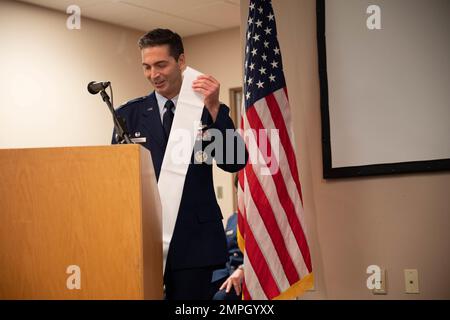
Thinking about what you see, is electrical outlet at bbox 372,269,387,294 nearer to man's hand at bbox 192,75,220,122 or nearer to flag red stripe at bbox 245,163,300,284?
flag red stripe at bbox 245,163,300,284

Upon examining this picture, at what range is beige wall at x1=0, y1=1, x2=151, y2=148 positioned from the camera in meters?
4.20

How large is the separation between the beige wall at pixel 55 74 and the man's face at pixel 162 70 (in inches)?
91.8

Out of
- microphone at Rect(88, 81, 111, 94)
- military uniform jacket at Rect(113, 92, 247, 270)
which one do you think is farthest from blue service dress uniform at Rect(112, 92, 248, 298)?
microphone at Rect(88, 81, 111, 94)

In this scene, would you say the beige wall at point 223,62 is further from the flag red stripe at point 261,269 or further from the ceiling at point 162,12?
the flag red stripe at point 261,269

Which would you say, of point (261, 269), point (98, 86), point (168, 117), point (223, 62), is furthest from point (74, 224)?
point (223, 62)

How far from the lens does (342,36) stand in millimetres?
2828

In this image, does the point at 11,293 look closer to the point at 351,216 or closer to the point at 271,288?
the point at 271,288

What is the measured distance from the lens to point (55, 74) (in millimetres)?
4504

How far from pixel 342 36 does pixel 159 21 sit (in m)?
2.51

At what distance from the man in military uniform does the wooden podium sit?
0.46 metres

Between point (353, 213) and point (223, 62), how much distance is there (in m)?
2.87

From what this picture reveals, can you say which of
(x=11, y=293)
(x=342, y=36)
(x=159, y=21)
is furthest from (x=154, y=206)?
(x=159, y=21)

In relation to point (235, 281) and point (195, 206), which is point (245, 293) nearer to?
point (235, 281)

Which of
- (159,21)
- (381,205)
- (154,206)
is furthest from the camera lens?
(159,21)
